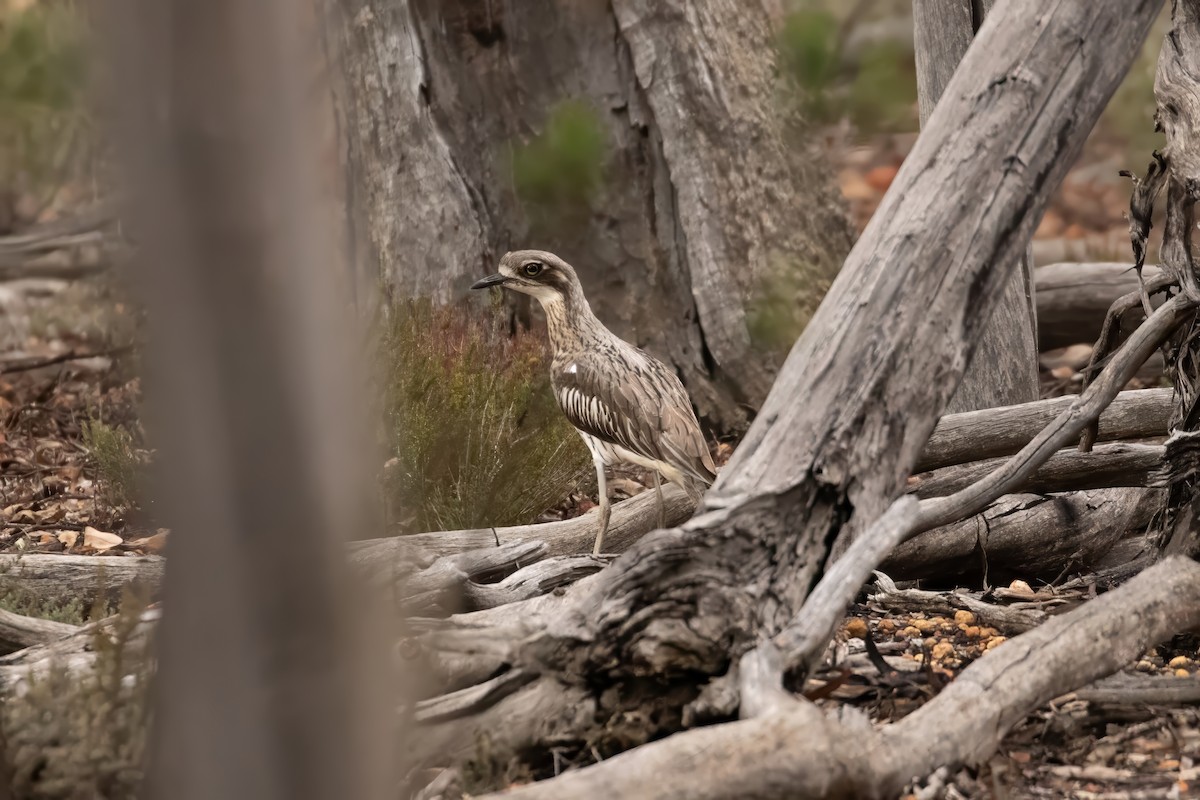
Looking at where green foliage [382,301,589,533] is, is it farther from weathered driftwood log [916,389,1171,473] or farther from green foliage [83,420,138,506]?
weathered driftwood log [916,389,1171,473]

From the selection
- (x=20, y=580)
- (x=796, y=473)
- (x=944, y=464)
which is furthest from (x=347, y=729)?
(x=944, y=464)

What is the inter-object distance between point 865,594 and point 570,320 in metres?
1.92

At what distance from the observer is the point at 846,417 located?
2887 millimetres

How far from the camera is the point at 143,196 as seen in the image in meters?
1.24

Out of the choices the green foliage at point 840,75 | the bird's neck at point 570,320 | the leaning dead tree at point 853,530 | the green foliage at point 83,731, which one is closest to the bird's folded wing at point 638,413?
the bird's neck at point 570,320

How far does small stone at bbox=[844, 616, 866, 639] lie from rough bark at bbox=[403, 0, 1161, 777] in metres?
0.96

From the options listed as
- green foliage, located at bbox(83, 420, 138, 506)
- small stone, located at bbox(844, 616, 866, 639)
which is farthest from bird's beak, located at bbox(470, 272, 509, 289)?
small stone, located at bbox(844, 616, 866, 639)

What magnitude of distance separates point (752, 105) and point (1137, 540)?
3.28 meters

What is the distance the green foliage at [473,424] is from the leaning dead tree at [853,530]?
172 cm

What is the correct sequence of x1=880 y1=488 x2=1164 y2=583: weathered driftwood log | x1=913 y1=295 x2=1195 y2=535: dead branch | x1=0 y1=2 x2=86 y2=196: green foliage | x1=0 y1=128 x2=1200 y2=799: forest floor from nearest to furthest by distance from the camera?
x1=0 y1=2 x2=86 y2=196: green foliage < x1=0 y1=128 x2=1200 y2=799: forest floor < x1=913 y1=295 x2=1195 y2=535: dead branch < x1=880 y1=488 x2=1164 y2=583: weathered driftwood log

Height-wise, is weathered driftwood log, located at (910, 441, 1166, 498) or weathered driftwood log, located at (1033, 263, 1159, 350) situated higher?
weathered driftwood log, located at (1033, 263, 1159, 350)

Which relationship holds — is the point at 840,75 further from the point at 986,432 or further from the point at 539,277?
the point at 986,432

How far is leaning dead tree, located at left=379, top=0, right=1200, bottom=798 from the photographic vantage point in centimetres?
271

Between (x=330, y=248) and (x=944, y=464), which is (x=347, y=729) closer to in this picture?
(x=330, y=248)
